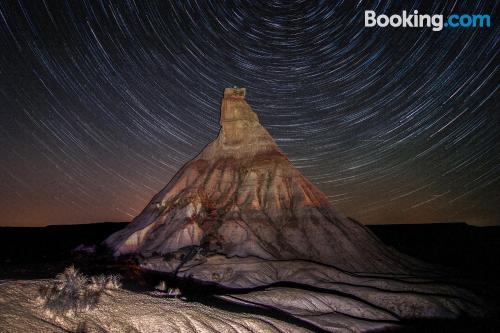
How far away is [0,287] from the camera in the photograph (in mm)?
8078

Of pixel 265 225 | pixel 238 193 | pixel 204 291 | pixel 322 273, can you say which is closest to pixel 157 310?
pixel 204 291

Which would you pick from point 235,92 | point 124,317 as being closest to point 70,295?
point 124,317

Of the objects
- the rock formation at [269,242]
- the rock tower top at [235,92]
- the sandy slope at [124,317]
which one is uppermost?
the rock tower top at [235,92]

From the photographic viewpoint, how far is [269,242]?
109 feet

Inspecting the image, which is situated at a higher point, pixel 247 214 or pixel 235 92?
pixel 235 92

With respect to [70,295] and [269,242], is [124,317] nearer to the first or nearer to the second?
[70,295]

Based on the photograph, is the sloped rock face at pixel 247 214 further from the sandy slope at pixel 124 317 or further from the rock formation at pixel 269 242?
the sandy slope at pixel 124 317

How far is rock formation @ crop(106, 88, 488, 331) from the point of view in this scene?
67.1ft

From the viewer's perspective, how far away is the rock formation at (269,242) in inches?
805

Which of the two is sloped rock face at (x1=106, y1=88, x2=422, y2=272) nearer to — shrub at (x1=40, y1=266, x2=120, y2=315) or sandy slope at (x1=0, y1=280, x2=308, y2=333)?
sandy slope at (x1=0, y1=280, x2=308, y2=333)

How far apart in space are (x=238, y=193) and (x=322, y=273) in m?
15.8

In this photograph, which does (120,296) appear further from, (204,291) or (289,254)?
(289,254)

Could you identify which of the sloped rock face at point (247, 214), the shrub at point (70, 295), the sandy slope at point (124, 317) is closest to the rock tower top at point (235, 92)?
the sloped rock face at point (247, 214)

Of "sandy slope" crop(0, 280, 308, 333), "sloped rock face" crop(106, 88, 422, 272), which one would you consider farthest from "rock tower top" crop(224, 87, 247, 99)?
"sandy slope" crop(0, 280, 308, 333)
